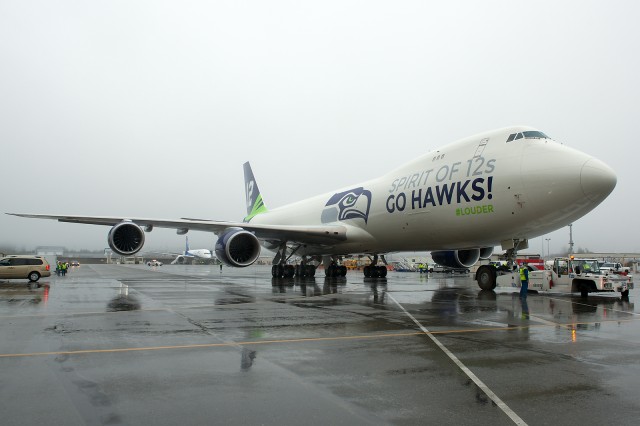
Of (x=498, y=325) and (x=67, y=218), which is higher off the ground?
(x=67, y=218)

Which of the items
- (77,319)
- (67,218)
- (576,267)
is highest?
(67,218)

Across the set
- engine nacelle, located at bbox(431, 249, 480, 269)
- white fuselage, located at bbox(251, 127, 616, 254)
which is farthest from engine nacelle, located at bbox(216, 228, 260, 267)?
engine nacelle, located at bbox(431, 249, 480, 269)

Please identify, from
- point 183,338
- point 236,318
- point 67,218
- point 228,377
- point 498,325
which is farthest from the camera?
point 67,218

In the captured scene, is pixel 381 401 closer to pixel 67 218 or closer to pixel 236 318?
pixel 236 318

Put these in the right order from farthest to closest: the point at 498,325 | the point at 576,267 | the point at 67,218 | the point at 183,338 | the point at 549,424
A: the point at 67,218 < the point at 576,267 < the point at 498,325 < the point at 183,338 < the point at 549,424

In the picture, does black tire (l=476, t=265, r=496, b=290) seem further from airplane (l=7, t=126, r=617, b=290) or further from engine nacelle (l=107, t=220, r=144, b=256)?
engine nacelle (l=107, t=220, r=144, b=256)

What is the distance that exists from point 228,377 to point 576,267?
1474 centimetres

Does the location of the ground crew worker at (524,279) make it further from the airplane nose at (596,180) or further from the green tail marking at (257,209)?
the green tail marking at (257,209)

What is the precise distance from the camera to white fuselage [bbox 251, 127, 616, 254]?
1248 centimetres

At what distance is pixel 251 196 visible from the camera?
122ft

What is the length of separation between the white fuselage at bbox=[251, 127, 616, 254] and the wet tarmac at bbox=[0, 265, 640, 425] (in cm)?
397

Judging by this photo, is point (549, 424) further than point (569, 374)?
No

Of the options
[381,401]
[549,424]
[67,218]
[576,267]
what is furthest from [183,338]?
[67,218]

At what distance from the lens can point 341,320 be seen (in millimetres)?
9039
